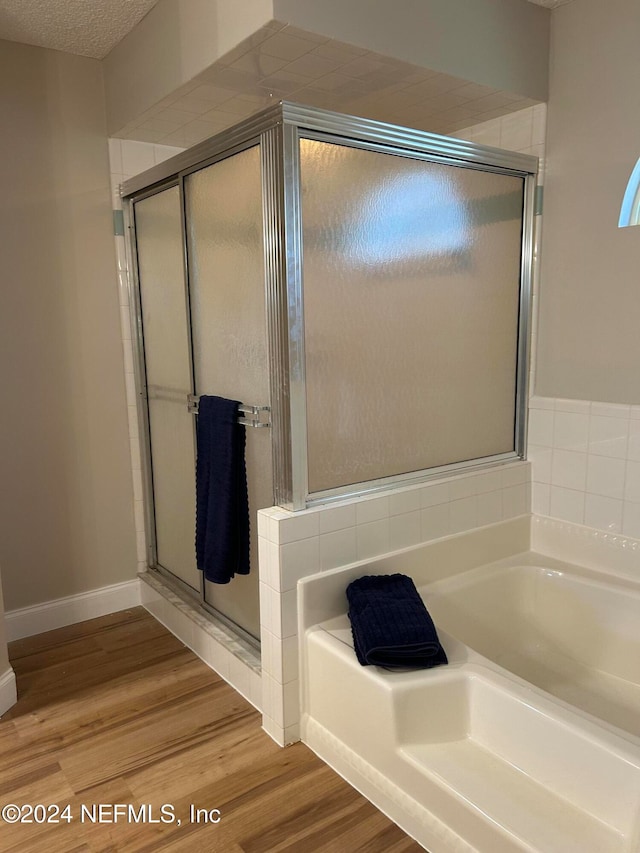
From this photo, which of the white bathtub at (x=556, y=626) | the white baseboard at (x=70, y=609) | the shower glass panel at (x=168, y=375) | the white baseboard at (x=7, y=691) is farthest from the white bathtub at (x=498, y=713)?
the white baseboard at (x=70, y=609)

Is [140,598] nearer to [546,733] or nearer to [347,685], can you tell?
[347,685]

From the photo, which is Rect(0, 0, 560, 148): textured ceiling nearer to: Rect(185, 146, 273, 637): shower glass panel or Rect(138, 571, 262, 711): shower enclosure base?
Rect(185, 146, 273, 637): shower glass panel

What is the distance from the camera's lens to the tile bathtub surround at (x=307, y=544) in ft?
6.33

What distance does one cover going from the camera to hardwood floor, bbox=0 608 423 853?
1.68 meters

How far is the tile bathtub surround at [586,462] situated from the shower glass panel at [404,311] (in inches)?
5.7

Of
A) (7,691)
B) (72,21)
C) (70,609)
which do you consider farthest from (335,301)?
(70,609)

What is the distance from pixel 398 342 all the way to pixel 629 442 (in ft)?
3.00

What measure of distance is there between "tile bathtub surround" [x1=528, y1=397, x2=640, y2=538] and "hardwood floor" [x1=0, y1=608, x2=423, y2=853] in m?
1.32

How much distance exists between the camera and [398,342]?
2.15m

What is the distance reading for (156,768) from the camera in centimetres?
194

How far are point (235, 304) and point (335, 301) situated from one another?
1.27 ft

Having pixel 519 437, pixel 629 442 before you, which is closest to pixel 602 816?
pixel 629 442

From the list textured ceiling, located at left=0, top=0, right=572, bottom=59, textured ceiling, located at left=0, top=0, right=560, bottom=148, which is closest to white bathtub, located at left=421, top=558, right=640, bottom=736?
textured ceiling, located at left=0, top=0, right=560, bottom=148

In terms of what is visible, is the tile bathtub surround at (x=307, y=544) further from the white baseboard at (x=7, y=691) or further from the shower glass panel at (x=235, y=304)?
the white baseboard at (x=7, y=691)
